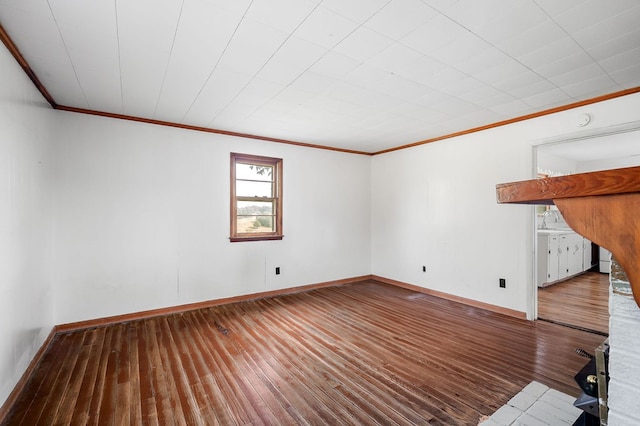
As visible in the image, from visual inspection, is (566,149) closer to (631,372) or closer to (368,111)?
(368,111)

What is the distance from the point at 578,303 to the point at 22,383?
6313mm

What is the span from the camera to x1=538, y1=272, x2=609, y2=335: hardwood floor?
354cm

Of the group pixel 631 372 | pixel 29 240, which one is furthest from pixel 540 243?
pixel 29 240

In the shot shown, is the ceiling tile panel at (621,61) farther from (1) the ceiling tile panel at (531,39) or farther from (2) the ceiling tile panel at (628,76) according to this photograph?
(1) the ceiling tile panel at (531,39)

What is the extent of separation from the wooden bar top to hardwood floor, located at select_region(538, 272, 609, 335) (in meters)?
3.86

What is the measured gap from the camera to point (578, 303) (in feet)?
13.9

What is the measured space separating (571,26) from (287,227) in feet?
13.2

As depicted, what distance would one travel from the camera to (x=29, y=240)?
254 centimetres

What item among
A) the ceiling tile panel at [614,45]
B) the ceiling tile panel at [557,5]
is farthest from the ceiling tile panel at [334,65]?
the ceiling tile panel at [614,45]

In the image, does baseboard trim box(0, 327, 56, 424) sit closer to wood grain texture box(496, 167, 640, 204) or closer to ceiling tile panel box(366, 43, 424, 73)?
wood grain texture box(496, 167, 640, 204)

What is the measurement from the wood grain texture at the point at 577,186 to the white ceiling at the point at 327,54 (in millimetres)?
1592

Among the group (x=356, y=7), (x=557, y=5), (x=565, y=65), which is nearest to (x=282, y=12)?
(x=356, y=7)

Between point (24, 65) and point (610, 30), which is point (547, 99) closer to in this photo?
point (610, 30)

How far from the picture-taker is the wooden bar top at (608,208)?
0.50 metres
